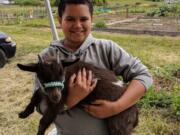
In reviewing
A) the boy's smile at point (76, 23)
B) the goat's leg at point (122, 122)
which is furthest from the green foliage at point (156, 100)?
the boy's smile at point (76, 23)

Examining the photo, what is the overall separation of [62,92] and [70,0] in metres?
0.73

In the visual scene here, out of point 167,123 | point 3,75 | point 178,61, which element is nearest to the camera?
point 167,123

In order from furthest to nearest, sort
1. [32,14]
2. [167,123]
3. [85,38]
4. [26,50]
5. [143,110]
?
1. [32,14]
2. [26,50]
3. [143,110]
4. [167,123]
5. [85,38]

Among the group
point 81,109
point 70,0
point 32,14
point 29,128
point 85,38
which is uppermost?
point 70,0

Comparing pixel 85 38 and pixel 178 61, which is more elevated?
pixel 85 38

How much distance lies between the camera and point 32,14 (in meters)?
36.2

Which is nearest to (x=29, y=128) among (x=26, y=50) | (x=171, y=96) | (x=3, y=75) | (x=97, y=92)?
(x=171, y=96)

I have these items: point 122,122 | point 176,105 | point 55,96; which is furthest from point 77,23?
point 176,105

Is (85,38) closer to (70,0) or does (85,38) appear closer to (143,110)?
(70,0)

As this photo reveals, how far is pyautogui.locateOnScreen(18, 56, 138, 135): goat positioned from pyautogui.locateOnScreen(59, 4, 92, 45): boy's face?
0.21m

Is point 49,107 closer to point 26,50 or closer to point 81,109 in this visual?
point 81,109

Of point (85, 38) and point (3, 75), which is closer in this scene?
point (85, 38)

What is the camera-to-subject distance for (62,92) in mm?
3041

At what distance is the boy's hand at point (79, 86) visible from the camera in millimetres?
3023
